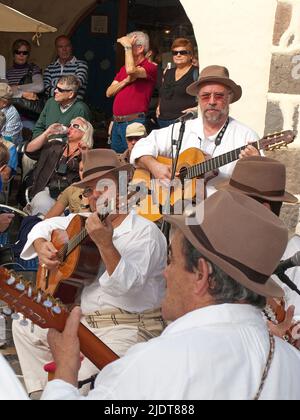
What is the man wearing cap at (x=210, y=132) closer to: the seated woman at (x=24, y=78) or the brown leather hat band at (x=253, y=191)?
the brown leather hat band at (x=253, y=191)

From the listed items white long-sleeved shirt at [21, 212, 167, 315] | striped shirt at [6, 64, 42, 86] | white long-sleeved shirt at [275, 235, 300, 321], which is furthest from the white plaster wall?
striped shirt at [6, 64, 42, 86]

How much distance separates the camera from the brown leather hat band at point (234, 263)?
2.18 m

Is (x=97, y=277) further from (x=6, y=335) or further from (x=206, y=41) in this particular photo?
(x=206, y=41)

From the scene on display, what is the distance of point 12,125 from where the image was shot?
26.2 ft

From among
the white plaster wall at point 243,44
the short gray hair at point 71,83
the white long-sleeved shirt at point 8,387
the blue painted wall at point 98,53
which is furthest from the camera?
the blue painted wall at point 98,53

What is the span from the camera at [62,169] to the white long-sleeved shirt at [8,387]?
4880mm

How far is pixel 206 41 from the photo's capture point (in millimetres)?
6422

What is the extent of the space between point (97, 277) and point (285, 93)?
263 cm

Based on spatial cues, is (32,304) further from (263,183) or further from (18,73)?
(18,73)

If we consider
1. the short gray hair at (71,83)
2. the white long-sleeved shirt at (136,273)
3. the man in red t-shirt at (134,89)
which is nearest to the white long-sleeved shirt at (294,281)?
the white long-sleeved shirt at (136,273)

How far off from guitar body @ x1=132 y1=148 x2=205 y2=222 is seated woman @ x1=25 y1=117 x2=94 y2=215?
48.6 inches

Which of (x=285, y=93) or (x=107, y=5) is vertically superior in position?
(x=107, y=5)
